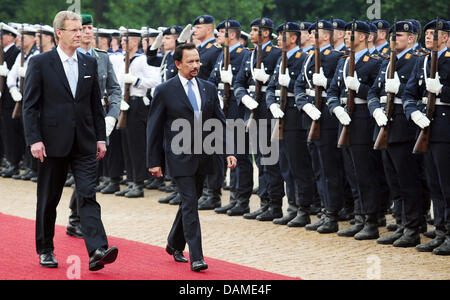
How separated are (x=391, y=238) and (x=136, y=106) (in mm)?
5284

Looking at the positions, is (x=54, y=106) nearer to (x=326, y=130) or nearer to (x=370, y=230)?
(x=326, y=130)

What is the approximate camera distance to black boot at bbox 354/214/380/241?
10.3 m

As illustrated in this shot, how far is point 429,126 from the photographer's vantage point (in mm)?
9406

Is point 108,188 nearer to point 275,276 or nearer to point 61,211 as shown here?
point 61,211

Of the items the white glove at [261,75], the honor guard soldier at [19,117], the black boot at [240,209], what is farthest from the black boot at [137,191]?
the white glove at [261,75]

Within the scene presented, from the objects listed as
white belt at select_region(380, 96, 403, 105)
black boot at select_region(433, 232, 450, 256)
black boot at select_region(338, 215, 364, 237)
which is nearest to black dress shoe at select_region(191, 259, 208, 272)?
black boot at select_region(433, 232, 450, 256)

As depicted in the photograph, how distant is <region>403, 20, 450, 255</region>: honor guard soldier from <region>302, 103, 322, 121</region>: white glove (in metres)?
1.29

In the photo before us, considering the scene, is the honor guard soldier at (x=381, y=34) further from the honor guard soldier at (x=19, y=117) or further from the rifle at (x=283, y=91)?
the honor guard soldier at (x=19, y=117)

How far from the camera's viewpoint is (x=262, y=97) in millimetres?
11867

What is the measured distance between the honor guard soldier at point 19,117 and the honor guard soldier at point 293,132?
5.49m

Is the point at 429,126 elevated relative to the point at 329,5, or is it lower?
lower

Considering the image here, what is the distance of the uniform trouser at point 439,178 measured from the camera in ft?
30.8

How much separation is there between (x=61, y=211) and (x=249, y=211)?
243 cm

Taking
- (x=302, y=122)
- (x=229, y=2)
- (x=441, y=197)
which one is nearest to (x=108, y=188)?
(x=302, y=122)
